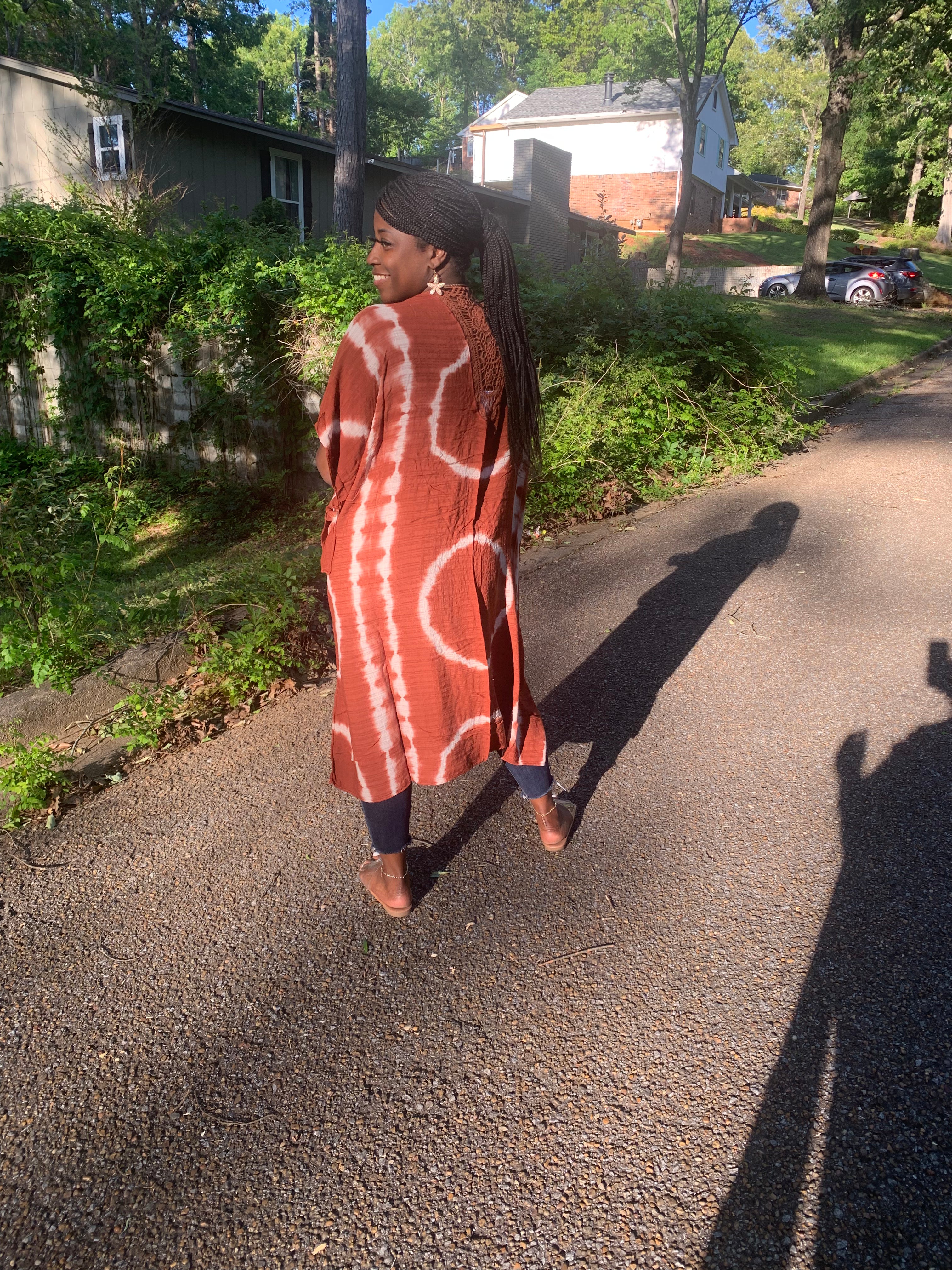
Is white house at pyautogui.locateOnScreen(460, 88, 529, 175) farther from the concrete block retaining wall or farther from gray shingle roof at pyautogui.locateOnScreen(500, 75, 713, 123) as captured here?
the concrete block retaining wall

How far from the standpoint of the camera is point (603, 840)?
315cm

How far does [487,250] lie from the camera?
2525mm

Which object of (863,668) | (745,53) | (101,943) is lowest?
(101,943)

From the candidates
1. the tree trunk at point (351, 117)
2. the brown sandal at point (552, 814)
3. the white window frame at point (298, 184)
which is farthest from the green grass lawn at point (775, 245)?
the brown sandal at point (552, 814)

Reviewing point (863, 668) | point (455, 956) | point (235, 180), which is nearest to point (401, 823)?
point (455, 956)

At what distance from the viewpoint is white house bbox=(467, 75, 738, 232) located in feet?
133

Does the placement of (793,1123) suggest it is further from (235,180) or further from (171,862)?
(235,180)

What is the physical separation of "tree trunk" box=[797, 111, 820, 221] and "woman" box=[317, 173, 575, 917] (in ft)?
203

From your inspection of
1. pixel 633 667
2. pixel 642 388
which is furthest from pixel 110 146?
pixel 633 667

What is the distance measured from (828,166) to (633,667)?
20931 millimetres

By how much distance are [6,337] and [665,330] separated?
7082 millimetres

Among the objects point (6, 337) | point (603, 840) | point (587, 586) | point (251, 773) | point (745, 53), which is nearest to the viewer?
point (603, 840)

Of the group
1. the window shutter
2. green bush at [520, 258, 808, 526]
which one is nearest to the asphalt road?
green bush at [520, 258, 808, 526]

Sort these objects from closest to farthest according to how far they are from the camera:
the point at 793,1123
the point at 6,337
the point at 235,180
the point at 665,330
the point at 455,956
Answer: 1. the point at 793,1123
2. the point at 455,956
3. the point at 665,330
4. the point at 6,337
5. the point at 235,180
